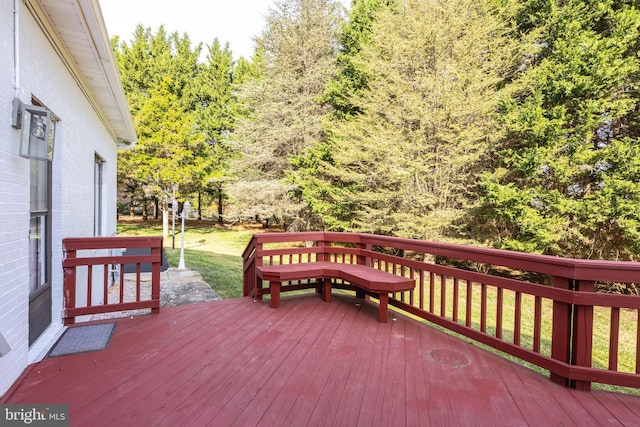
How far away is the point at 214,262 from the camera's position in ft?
38.4

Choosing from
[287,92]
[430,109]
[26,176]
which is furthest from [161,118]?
[26,176]

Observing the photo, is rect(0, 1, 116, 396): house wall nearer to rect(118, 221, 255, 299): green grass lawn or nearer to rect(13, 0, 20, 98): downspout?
rect(13, 0, 20, 98): downspout

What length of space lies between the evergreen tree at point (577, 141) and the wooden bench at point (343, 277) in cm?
620

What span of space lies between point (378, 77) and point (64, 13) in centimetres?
949

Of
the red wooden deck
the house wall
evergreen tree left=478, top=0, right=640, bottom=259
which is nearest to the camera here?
the red wooden deck

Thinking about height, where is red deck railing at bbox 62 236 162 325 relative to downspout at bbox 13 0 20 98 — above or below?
below

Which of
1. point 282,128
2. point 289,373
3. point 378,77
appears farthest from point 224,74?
point 289,373

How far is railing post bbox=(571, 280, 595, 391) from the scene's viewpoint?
86.9 inches

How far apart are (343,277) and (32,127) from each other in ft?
10.3

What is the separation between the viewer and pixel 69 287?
314cm

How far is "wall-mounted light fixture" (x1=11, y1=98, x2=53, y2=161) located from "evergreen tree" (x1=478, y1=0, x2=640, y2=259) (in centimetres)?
897

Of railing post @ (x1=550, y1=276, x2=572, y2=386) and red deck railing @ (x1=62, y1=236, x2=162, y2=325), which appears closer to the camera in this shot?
railing post @ (x1=550, y1=276, x2=572, y2=386)

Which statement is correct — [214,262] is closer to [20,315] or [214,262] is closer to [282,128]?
[282,128]

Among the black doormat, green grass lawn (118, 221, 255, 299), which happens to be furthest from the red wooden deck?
green grass lawn (118, 221, 255, 299)
